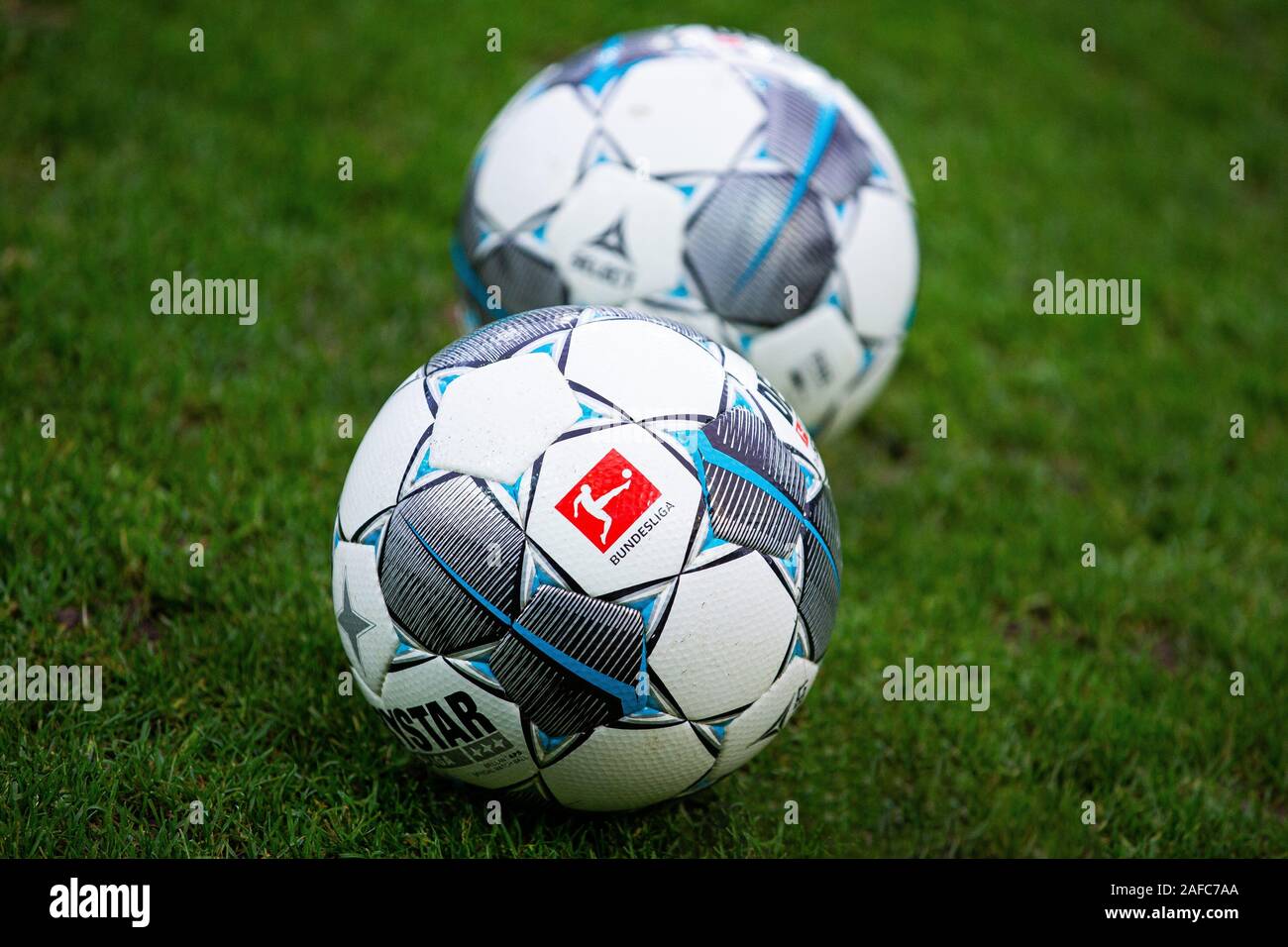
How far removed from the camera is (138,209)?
178 inches

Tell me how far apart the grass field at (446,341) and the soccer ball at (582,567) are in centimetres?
39

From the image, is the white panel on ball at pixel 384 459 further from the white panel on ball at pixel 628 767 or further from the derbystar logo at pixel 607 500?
the white panel on ball at pixel 628 767

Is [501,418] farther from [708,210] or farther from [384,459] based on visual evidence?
[708,210]

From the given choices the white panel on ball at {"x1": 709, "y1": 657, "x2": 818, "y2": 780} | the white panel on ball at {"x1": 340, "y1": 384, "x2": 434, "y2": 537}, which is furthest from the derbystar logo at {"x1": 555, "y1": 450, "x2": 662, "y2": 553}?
the white panel on ball at {"x1": 709, "y1": 657, "x2": 818, "y2": 780}

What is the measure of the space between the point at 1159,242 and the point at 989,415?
199cm

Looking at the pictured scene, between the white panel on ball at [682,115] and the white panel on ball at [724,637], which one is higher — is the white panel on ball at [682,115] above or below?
above

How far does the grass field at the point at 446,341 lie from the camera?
2.93m

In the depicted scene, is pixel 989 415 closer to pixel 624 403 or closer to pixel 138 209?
pixel 624 403

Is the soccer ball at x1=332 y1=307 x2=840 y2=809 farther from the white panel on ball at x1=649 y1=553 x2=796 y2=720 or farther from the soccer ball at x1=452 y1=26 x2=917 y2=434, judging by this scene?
the soccer ball at x1=452 y1=26 x2=917 y2=434

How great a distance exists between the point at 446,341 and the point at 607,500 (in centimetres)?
226

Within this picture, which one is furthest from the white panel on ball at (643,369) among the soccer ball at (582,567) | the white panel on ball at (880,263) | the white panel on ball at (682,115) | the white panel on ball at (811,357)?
the white panel on ball at (880,263)

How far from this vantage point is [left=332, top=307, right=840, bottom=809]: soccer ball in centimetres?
239

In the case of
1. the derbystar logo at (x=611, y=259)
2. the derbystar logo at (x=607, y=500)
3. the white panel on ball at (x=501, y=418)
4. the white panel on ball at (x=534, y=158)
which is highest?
the white panel on ball at (x=534, y=158)
